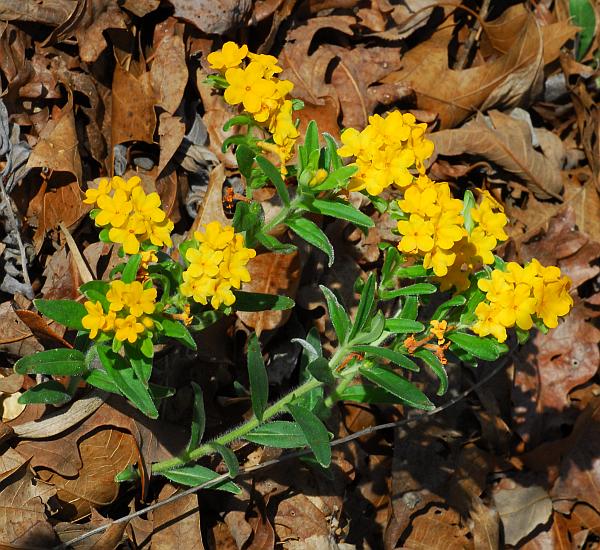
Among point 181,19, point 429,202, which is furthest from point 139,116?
point 429,202

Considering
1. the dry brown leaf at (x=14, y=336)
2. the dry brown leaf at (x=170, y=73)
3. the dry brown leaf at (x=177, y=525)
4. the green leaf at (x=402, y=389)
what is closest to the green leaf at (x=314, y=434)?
the green leaf at (x=402, y=389)

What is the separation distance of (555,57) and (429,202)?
362 cm

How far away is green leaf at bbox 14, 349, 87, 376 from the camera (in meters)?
3.60

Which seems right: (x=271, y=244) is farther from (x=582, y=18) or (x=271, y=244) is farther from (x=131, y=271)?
(x=582, y=18)

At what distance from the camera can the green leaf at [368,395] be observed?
4.19 metres

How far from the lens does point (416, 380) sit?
214 inches

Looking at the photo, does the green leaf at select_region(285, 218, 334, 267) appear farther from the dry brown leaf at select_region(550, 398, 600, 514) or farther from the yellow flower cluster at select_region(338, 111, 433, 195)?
the dry brown leaf at select_region(550, 398, 600, 514)

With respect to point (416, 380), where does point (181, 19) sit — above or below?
above

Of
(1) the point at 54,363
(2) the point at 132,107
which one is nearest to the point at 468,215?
(1) the point at 54,363

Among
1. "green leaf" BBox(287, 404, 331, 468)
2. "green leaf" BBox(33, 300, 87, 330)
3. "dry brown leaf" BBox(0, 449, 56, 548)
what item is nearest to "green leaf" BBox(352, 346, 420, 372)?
"green leaf" BBox(287, 404, 331, 468)

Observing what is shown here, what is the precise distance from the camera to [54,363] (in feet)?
12.0

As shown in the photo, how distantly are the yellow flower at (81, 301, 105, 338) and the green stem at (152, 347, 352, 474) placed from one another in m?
1.22

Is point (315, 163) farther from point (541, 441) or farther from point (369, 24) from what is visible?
point (541, 441)

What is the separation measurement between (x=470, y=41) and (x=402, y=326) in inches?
143
